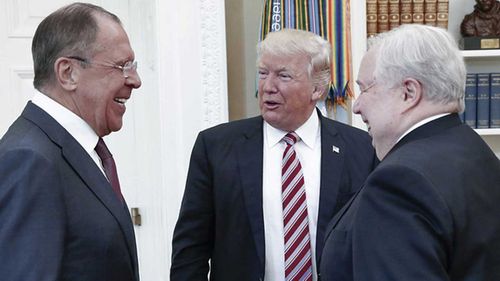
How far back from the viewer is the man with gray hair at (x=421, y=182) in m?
1.19

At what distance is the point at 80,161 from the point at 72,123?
4.0 inches

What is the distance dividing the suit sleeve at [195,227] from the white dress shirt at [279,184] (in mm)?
183

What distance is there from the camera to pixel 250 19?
2.98 meters

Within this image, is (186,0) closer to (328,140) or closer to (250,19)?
(250,19)

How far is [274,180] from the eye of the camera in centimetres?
201

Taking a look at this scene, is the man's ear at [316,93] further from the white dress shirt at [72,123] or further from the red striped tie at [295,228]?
the white dress shirt at [72,123]

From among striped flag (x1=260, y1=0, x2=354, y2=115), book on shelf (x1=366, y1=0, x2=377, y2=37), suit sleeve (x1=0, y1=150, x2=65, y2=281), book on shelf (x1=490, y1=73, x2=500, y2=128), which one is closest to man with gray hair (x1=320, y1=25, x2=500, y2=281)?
suit sleeve (x1=0, y1=150, x2=65, y2=281)

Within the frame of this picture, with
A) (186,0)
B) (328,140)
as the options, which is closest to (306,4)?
(186,0)

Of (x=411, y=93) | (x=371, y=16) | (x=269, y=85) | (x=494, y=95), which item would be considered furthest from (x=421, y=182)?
(x=494, y=95)

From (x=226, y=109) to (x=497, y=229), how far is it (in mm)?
1634

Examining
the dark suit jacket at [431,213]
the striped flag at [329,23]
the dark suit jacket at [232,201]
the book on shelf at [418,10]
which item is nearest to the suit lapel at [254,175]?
the dark suit jacket at [232,201]

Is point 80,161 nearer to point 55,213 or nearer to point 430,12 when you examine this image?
point 55,213

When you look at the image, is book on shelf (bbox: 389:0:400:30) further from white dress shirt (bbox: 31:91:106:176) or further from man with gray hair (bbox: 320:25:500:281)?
white dress shirt (bbox: 31:91:106:176)

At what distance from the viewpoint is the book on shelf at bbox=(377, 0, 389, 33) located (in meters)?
2.92
